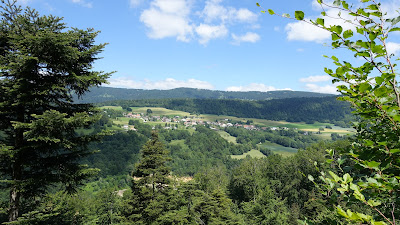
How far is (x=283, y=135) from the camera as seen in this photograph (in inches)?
5364

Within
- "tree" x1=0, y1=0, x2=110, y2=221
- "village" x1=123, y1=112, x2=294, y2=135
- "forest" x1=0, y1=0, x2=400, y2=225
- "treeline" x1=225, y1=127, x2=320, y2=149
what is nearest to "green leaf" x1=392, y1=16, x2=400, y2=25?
"forest" x1=0, y1=0, x2=400, y2=225

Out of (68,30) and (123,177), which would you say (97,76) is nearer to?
(68,30)

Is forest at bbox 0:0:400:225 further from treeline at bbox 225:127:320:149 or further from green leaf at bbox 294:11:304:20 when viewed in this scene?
treeline at bbox 225:127:320:149

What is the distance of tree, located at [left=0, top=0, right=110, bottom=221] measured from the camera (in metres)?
5.67

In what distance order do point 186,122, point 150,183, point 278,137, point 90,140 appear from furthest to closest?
point 186,122
point 278,137
point 150,183
point 90,140

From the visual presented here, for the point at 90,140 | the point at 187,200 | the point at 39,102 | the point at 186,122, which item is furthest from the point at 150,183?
the point at 186,122

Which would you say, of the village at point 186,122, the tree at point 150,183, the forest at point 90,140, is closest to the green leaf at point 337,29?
the forest at point 90,140

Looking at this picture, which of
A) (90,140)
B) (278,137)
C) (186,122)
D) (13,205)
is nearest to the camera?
(13,205)

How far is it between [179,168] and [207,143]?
29.7m

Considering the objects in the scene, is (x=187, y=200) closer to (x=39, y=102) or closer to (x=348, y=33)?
(x=39, y=102)

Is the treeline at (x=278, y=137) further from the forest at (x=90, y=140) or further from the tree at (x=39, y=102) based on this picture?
the tree at (x=39, y=102)

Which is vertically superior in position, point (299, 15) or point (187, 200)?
point (299, 15)

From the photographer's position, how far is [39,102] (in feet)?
20.2

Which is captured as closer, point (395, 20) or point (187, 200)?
point (395, 20)
